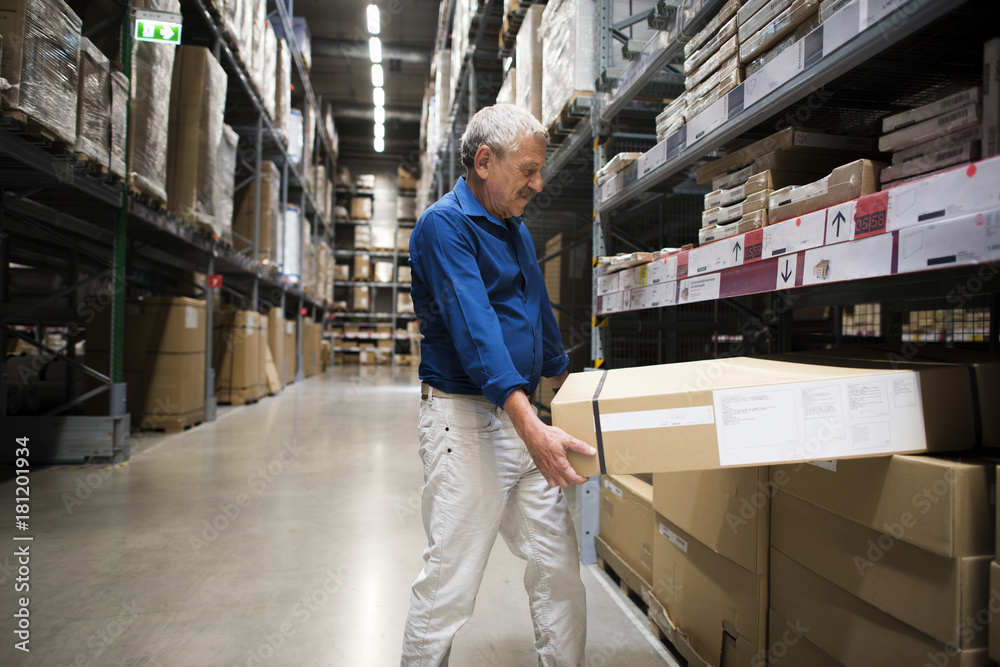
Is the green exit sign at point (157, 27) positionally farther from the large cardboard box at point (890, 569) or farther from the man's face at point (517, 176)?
the large cardboard box at point (890, 569)

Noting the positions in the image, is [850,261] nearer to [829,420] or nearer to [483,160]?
[829,420]

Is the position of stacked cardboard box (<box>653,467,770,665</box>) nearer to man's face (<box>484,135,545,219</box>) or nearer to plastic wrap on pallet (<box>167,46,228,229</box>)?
man's face (<box>484,135,545,219</box>)

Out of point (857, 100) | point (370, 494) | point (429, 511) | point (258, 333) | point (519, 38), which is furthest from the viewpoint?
point (258, 333)

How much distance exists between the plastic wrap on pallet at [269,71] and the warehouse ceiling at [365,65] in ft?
13.8

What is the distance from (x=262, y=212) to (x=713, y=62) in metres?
8.18

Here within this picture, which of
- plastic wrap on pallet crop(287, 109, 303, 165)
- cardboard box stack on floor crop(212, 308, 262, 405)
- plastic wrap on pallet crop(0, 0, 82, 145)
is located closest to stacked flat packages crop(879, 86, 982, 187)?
plastic wrap on pallet crop(0, 0, 82, 145)

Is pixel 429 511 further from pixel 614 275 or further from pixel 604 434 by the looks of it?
pixel 614 275

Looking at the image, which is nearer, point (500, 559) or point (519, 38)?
point (500, 559)

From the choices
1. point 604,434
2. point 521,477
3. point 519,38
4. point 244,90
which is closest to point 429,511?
point 521,477

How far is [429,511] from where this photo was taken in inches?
57.5

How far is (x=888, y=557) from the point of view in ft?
3.60

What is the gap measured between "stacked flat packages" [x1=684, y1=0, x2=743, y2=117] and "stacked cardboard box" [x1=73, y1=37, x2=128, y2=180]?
367 cm

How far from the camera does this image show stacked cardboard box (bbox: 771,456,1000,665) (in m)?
0.96

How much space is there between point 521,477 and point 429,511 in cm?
26
